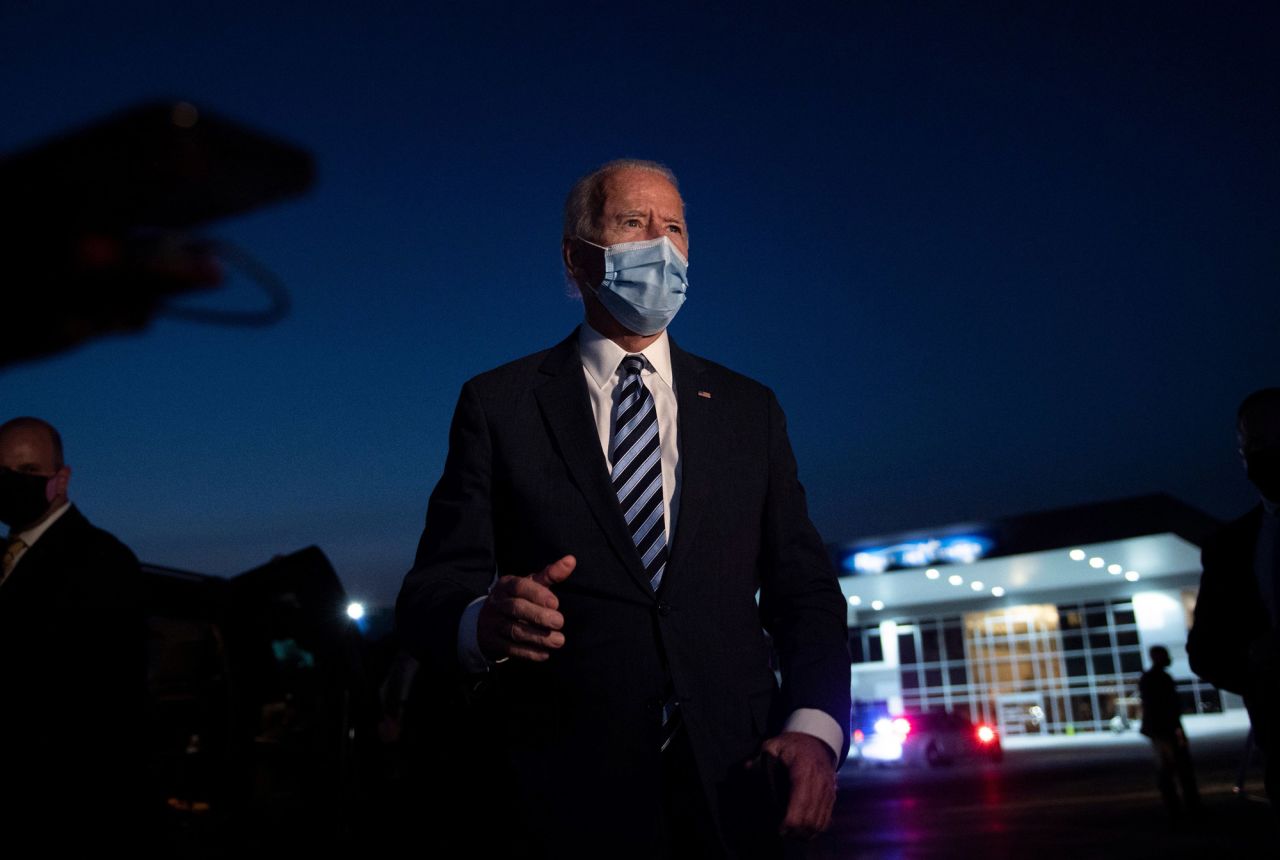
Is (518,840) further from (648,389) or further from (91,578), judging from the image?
(91,578)

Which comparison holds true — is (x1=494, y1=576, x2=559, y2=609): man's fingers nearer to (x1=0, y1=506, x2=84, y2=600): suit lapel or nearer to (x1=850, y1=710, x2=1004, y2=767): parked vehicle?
(x1=0, y1=506, x2=84, y2=600): suit lapel

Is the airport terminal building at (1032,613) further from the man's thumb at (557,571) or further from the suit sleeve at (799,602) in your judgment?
the man's thumb at (557,571)

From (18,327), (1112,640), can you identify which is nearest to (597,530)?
(18,327)

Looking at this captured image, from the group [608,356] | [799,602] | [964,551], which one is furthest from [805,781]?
[964,551]

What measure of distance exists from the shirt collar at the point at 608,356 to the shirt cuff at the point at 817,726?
2.76ft

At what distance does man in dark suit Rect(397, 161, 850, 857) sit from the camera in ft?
6.53

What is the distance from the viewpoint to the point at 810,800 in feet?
6.44

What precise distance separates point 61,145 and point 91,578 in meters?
3.82

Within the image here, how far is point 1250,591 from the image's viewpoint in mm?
4359

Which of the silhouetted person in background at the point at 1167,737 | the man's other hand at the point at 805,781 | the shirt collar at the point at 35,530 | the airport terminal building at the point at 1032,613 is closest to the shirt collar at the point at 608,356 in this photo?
the man's other hand at the point at 805,781

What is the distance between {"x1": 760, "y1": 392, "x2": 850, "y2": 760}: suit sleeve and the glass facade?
136 feet

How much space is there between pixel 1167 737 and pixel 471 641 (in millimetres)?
12916

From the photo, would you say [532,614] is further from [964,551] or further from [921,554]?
[921,554]

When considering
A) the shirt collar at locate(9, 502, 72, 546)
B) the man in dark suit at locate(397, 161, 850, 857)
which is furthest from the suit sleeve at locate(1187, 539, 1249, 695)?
the shirt collar at locate(9, 502, 72, 546)
